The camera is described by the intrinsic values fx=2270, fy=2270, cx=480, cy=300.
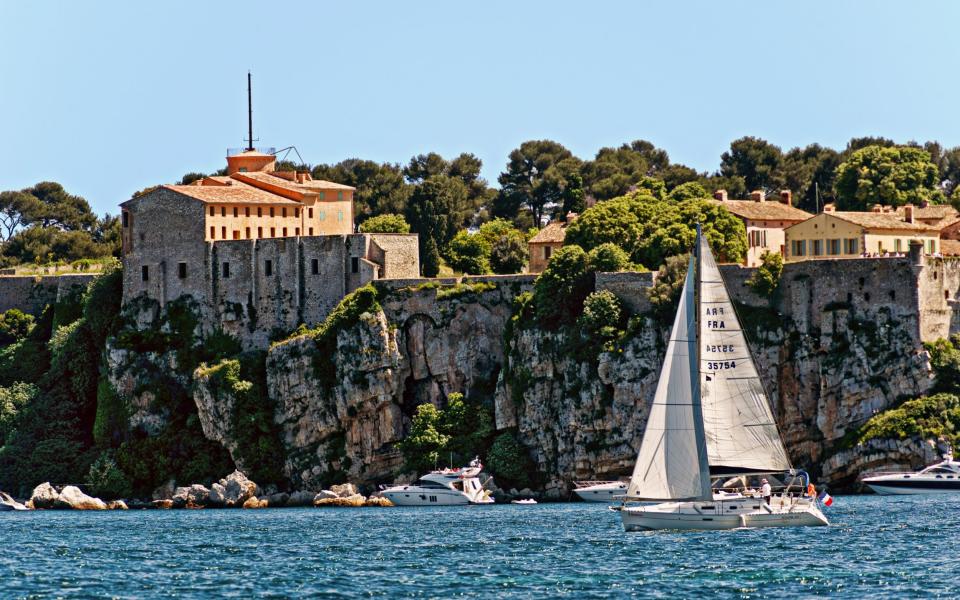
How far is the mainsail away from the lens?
68.3 m

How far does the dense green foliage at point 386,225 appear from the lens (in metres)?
123

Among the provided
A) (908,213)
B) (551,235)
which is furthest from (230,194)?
(908,213)

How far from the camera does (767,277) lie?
9550 cm

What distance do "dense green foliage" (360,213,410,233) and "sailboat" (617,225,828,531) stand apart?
54.3 meters

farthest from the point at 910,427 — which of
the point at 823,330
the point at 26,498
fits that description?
the point at 26,498

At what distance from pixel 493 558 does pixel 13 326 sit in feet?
193

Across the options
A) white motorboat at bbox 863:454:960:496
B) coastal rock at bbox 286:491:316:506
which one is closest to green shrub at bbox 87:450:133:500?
coastal rock at bbox 286:491:316:506

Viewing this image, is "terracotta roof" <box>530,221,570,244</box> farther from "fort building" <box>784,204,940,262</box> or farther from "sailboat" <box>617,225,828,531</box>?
"sailboat" <box>617,225,828,531</box>

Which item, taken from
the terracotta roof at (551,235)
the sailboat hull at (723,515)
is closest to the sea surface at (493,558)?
the sailboat hull at (723,515)

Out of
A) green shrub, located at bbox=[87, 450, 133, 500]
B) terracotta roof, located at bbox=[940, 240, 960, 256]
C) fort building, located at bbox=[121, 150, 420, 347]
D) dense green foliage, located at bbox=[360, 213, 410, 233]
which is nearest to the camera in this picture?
terracotta roof, located at bbox=[940, 240, 960, 256]

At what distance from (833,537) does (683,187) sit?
4481cm

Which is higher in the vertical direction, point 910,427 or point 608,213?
point 608,213

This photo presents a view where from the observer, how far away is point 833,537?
227 feet

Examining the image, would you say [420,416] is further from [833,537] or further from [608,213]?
[833,537]
